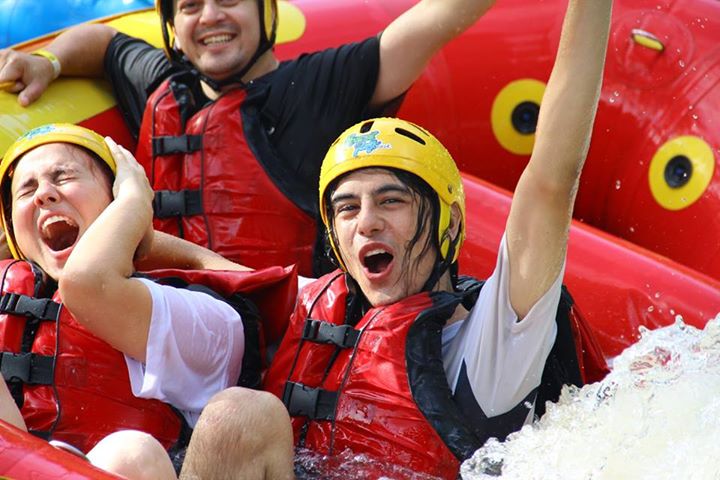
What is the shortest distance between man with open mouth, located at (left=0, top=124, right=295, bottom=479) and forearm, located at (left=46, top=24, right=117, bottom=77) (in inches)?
32.3

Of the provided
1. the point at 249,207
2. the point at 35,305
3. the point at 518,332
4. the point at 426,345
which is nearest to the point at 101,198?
the point at 35,305

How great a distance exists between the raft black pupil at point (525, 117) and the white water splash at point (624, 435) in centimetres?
146

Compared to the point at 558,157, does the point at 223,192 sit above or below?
below

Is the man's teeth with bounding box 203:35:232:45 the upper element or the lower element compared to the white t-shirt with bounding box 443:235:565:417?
upper

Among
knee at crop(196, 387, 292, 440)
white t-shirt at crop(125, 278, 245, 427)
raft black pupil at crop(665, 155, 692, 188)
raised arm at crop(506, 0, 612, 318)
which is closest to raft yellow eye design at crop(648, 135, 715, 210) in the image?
raft black pupil at crop(665, 155, 692, 188)

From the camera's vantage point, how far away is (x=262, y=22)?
3.56m

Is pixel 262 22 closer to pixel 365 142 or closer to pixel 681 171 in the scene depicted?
pixel 365 142

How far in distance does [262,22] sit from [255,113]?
267 mm

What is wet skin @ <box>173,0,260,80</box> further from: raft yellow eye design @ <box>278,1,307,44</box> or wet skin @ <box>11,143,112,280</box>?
wet skin @ <box>11,143,112,280</box>

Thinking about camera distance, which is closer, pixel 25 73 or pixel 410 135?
pixel 410 135

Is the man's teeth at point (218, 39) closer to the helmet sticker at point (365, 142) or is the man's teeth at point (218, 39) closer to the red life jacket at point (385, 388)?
the helmet sticker at point (365, 142)

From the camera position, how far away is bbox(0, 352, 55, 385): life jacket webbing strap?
8.96 ft

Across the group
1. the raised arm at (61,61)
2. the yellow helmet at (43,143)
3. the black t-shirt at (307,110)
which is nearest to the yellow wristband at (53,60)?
the raised arm at (61,61)

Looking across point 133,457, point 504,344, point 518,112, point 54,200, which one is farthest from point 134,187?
point 518,112
